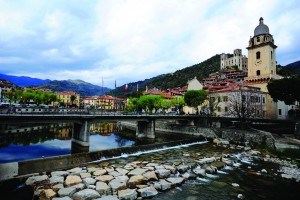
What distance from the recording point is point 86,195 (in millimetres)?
15672

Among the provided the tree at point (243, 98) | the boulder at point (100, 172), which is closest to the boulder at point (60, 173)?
the boulder at point (100, 172)

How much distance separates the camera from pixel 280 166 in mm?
26625

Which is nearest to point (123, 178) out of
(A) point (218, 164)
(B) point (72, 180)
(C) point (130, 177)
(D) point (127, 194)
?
(C) point (130, 177)

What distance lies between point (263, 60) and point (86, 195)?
216ft

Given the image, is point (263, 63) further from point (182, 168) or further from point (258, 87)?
point (182, 168)

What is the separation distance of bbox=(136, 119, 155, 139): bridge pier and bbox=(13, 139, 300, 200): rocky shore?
79.6 ft

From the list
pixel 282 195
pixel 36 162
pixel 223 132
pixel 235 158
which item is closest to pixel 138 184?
pixel 36 162

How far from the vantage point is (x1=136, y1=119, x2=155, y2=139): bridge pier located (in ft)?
177

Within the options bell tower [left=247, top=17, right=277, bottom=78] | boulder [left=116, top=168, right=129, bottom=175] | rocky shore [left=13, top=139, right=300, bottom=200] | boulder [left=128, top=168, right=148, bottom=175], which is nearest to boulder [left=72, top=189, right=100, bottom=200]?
rocky shore [left=13, top=139, right=300, bottom=200]

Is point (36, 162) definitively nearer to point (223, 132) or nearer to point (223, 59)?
point (223, 132)

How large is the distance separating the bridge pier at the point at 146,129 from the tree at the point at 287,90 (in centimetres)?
2927

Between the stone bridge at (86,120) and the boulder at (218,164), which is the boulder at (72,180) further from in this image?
the stone bridge at (86,120)

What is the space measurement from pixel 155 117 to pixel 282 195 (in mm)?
37505

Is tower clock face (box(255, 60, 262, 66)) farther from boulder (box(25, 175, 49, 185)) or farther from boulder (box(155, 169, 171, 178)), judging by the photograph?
boulder (box(25, 175, 49, 185))
